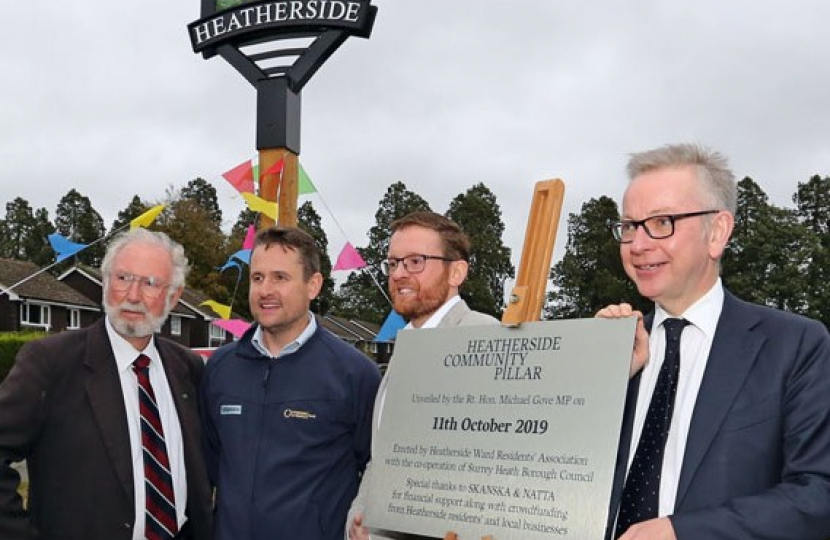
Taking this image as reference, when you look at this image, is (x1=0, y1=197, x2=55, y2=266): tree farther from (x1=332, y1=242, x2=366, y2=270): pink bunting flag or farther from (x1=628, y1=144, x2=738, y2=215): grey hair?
(x1=628, y1=144, x2=738, y2=215): grey hair

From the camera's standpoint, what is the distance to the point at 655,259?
8.02 feet

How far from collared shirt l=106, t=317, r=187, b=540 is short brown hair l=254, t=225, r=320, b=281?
25.9 inches

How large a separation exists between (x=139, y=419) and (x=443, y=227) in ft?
4.82

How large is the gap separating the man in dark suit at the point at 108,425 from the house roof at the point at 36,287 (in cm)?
3864

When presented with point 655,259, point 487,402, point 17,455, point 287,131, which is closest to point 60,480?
point 17,455

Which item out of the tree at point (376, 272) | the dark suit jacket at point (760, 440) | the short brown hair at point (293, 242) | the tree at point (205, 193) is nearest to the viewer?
the dark suit jacket at point (760, 440)

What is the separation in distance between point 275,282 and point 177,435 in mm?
756

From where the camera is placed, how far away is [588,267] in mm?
53688

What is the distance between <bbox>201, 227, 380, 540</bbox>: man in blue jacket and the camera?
11.1ft

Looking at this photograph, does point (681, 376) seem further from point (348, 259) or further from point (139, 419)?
point (348, 259)

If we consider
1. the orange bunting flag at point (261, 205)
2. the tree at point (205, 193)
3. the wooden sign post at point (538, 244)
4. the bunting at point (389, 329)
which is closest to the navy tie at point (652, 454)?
the wooden sign post at point (538, 244)

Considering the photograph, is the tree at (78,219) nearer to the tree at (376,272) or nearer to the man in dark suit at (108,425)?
the tree at (376,272)

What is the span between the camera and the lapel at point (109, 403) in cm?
327

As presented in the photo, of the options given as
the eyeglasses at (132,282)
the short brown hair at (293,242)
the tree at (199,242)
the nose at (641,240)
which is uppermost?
the tree at (199,242)
